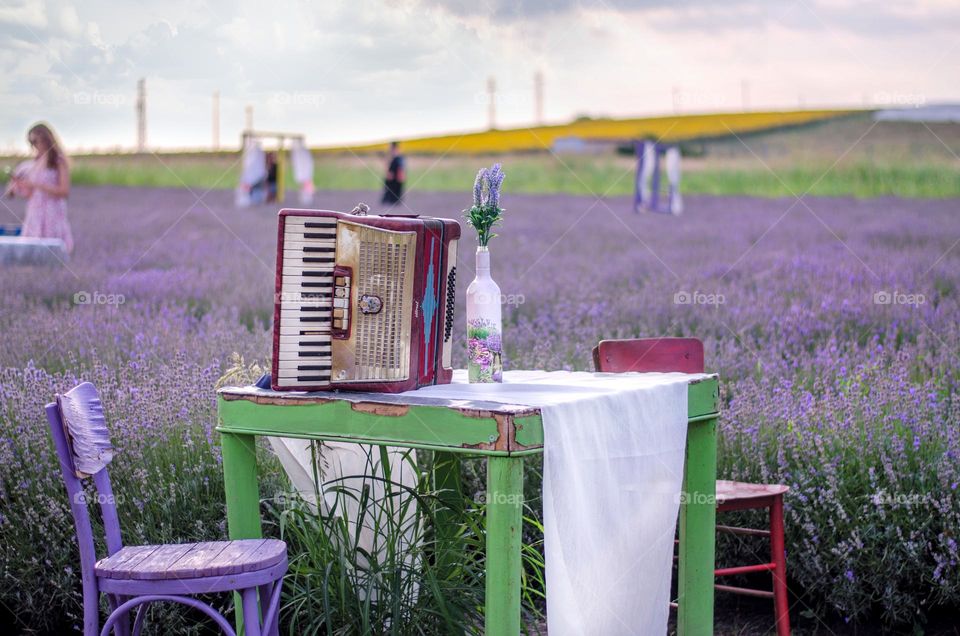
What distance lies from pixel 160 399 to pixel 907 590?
249 cm

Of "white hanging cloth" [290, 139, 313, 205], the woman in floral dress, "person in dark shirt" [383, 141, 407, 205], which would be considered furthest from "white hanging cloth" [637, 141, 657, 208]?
the woman in floral dress

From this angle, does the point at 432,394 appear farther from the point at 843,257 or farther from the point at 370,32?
the point at 843,257

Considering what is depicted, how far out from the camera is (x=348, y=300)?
243 centimetres

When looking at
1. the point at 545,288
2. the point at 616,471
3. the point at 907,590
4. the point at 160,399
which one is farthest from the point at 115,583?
the point at 545,288

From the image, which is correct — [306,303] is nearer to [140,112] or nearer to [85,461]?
[85,461]

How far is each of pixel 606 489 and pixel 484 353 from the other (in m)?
0.46

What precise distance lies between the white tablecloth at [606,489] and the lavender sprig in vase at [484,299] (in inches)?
2.5

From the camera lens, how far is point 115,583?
2309 mm

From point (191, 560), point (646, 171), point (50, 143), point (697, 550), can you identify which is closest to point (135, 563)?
point (191, 560)

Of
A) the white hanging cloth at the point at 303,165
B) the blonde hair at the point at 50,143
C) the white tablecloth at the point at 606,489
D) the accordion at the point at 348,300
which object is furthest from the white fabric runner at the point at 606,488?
the white hanging cloth at the point at 303,165

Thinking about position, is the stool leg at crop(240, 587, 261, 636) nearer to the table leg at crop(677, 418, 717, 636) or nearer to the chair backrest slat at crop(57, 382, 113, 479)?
the chair backrest slat at crop(57, 382, 113, 479)

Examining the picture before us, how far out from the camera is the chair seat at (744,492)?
9.91 ft

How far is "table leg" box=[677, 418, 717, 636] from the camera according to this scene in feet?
9.46

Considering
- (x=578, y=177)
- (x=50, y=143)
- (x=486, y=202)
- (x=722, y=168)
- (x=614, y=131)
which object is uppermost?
(x=614, y=131)
